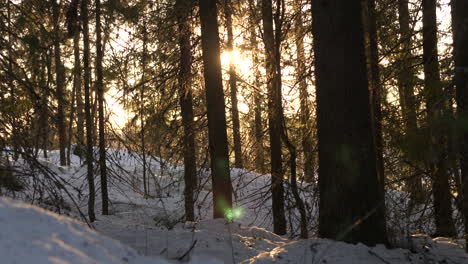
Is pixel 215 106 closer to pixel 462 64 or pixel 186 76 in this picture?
pixel 186 76

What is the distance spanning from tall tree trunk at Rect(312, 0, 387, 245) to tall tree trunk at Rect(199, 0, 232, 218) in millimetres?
2898

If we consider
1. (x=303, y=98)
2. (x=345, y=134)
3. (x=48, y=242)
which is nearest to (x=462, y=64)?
(x=345, y=134)

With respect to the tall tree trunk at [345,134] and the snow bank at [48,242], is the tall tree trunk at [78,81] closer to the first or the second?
the snow bank at [48,242]

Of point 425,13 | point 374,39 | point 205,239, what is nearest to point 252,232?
point 205,239

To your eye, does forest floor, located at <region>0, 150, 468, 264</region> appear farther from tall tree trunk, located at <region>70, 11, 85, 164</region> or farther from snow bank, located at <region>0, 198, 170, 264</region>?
tall tree trunk, located at <region>70, 11, 85, 164</region>

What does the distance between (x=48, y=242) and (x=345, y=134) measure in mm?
3569

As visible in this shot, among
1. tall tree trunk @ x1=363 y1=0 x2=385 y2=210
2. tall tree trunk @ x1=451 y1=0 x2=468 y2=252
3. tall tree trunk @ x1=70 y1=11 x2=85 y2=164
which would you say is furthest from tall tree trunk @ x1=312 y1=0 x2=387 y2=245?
tall tree trunk @ x1=70 y1=11 x2=85 y2=164

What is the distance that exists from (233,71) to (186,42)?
4.09 ft

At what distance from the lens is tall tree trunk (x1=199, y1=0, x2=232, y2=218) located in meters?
8.02

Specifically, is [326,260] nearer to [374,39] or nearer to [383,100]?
[383,100]

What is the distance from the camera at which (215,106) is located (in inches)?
319

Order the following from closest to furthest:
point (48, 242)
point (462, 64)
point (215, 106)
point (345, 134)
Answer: point (48, 242)
point (462, 64)
point (345, 134)
point (215, 106)

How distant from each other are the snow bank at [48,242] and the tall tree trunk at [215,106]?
12.9ft

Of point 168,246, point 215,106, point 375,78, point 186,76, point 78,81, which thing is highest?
point 78,81
